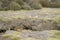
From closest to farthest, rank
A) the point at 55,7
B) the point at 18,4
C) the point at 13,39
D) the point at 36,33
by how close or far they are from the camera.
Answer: the point at 13,39, the point at 36,33, the point at 18,4, the point at 55,7

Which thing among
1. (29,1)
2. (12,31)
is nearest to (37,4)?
(29,1)

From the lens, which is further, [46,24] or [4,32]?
[46,24]

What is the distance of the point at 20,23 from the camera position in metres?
7.26

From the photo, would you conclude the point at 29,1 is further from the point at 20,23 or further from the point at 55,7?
the point at 20,23

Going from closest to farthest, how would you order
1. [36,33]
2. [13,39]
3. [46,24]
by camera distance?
1. [13,39]
2. [36,33]
3. [46,24]

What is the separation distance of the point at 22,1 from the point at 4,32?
15.1 feet

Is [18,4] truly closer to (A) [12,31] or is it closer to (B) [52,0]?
(B) [52,0]

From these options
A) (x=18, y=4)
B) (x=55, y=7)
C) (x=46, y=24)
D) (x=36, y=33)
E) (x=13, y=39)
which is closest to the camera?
(x=13, y=39)

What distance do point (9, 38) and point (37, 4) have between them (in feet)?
17.5

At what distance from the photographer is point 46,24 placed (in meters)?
7.21

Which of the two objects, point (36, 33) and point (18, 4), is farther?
point (18, 4)

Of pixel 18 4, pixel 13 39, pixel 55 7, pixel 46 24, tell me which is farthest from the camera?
pixel 55 7

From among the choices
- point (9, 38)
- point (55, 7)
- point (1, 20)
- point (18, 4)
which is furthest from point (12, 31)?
point (55, 7)

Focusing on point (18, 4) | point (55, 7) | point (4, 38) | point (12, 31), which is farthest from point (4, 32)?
point (55, 7)
